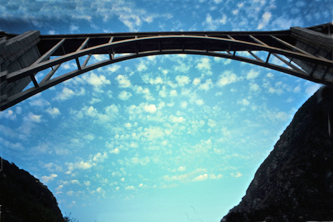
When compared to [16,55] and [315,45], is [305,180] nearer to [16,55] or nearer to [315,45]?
[315,45]

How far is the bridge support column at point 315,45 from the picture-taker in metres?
8.82

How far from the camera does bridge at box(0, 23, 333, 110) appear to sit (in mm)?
6288

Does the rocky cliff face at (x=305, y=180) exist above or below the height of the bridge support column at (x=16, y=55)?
below

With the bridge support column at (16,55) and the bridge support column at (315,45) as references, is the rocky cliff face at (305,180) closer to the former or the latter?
the bridge support column at (315,45)

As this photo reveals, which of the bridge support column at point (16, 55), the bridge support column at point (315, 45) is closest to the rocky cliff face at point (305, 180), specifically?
the bridge support column at point (315, 45)

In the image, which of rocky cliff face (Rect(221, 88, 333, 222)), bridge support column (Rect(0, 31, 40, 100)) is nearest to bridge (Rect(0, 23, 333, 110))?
bridge support column (Rect(0, 31, 40, 100))

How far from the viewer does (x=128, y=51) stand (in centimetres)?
1173

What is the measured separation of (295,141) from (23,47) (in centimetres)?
3578

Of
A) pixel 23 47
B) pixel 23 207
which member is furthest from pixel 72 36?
pixel 23 207

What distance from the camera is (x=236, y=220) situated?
22047mm

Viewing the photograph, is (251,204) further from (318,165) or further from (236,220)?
(318,165)

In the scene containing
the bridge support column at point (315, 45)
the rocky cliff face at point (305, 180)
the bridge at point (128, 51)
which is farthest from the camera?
the rocky cliff face at point (305, 180)

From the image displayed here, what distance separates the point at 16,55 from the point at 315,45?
657 inches

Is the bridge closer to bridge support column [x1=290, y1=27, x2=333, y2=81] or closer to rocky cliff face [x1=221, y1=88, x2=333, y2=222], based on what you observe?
bridge support column [x1=290, y1=27, x2=333, y2=81]
